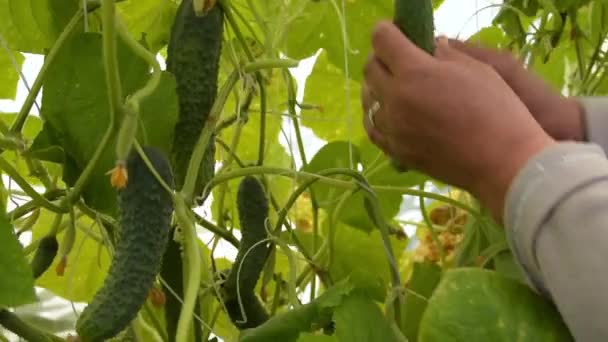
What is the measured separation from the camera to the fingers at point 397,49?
550 mm

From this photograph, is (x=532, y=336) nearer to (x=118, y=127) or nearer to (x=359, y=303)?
(x=359, y=303)

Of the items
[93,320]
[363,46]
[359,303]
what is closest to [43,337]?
[93,320]

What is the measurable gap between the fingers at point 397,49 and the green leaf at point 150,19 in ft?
0.98

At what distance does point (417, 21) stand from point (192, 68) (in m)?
0.15

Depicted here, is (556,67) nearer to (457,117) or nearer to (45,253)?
(457,117)

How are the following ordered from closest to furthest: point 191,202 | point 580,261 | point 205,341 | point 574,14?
point 580,261 < point 191,202 < point 205,341 < point 574,14

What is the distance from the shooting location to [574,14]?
896mm

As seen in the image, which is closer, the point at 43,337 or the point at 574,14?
the point at 43,337

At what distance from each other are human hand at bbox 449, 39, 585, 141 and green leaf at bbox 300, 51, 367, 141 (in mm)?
370

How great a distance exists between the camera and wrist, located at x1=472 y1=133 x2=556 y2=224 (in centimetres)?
52

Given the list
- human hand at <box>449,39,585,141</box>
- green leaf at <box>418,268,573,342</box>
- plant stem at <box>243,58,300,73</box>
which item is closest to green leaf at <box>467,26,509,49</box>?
human hand at <box>449,39,585,141</box>

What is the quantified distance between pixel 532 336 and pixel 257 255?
0.23 meters

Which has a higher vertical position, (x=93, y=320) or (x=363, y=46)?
(x=363, y=46)

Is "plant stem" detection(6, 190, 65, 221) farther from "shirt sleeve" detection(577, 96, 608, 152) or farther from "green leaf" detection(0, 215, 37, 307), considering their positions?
"shirt sleeve" detection(577, 96, 608, 152)
